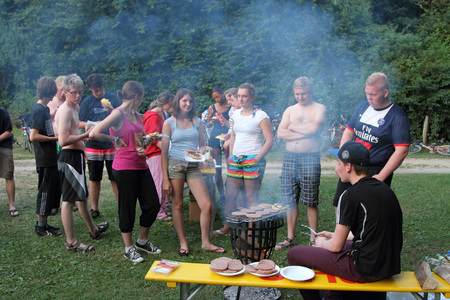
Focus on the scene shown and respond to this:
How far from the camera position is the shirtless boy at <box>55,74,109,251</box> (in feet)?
12.7

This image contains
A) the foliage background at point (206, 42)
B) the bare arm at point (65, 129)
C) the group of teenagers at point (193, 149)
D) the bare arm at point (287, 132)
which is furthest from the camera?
the foliage background at point (206, 42)

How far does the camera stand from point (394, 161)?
332cm

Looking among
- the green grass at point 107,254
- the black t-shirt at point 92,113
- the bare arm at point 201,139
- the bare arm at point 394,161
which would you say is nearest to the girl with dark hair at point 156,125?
the black t-shirt at point 92,113

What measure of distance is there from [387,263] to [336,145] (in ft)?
37.0

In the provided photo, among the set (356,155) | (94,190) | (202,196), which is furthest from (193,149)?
(356,155)

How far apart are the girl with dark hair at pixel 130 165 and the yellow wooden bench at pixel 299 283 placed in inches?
50.4

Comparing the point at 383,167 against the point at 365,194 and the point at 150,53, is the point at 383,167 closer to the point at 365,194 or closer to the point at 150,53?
the point at 365,194

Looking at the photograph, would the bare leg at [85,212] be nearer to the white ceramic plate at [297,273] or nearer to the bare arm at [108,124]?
the bare arm at [108,124]

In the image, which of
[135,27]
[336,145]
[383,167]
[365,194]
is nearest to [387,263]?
[365,194]

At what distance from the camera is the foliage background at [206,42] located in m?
7.01

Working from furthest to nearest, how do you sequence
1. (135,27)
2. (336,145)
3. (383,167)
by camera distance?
(336,145) < (135,27) < (383,167)

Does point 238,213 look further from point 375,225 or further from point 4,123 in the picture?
point 4,123

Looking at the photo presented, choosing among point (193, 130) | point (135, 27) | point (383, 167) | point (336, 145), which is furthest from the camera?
point (336, 145)

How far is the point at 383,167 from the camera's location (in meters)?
3.46
